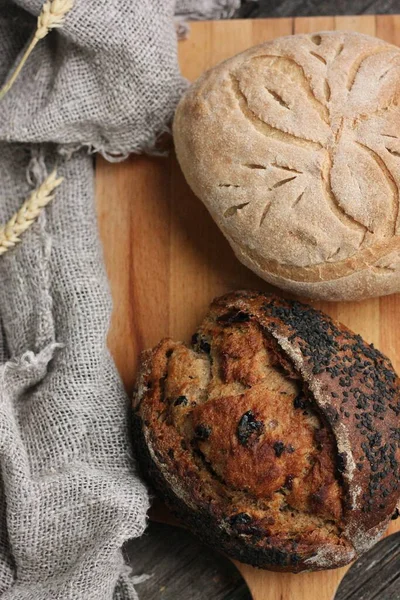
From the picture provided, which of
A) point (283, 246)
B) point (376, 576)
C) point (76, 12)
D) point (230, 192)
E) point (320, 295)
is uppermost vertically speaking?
point (76, 12)

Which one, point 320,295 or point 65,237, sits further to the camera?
point 65,237

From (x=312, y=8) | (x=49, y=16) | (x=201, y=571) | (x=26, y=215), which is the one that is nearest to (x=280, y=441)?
(x=201, y=571)

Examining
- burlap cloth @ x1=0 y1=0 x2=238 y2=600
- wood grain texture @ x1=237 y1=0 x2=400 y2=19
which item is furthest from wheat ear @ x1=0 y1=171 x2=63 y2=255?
wood grain texture @ x1=237 y1=0 x2=400 y2=19

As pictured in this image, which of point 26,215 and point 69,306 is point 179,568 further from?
point 26,215

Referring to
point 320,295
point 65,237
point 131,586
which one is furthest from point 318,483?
point 65,237

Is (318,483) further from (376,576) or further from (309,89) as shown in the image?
(309,89)

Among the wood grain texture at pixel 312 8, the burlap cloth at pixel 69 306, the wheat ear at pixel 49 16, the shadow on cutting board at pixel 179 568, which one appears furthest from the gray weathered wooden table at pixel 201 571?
the wood grain texture at pixel 312 8
